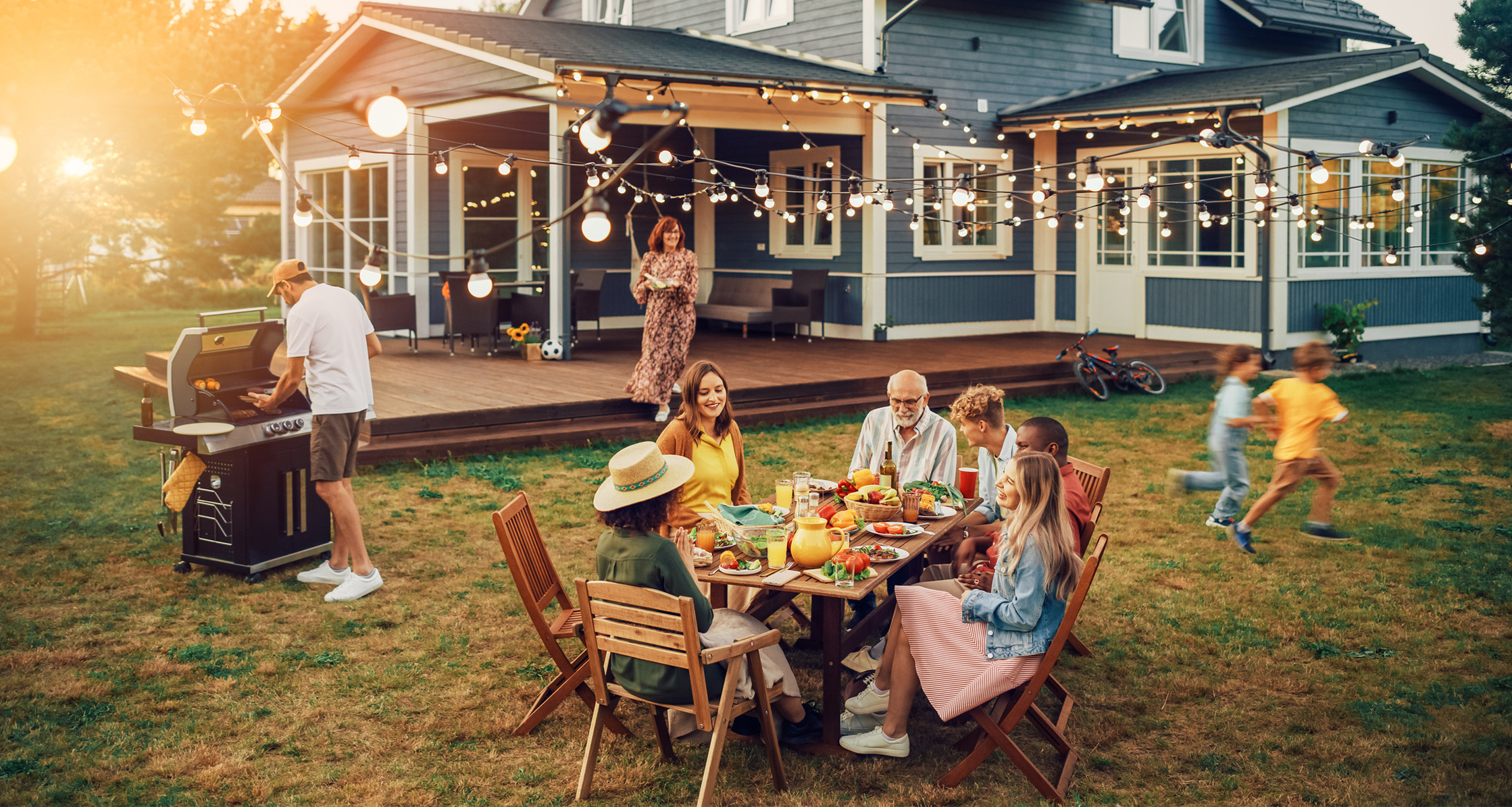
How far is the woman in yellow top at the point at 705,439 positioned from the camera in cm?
492

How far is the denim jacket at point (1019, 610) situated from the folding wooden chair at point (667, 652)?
0.69m

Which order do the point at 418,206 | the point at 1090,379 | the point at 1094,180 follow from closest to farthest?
the point at 1094,180
the point at 1090,379
the point at 418,206

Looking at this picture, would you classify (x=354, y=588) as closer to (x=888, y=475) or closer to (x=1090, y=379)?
(x=888, y=475)

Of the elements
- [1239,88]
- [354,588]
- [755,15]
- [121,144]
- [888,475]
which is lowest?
[354,588]

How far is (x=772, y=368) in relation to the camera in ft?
40.1

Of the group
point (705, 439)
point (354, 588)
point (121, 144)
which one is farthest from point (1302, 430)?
point (121, 144)

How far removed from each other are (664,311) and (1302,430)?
4871 millimetres

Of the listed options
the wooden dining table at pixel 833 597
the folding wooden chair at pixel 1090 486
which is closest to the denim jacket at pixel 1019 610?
the wooden dining table at pixel 833 597

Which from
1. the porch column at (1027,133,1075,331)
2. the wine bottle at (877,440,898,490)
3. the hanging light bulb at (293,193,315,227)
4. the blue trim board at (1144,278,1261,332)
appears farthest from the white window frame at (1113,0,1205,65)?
the wine bottle at (877,440,898,490)

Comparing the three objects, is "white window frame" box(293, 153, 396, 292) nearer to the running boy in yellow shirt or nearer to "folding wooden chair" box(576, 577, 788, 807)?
the running boy in yellow shirt

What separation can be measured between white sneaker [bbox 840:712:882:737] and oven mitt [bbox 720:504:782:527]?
2.44ft

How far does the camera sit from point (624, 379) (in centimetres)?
1124

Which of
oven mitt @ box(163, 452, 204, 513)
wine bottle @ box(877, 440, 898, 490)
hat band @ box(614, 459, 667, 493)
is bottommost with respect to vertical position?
oven mitt @ box(163, 452, 204, 513)

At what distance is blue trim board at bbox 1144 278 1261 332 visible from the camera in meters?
13.9
